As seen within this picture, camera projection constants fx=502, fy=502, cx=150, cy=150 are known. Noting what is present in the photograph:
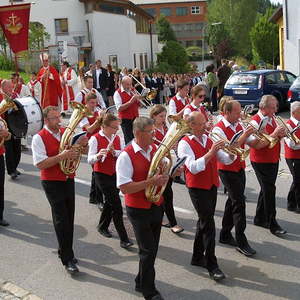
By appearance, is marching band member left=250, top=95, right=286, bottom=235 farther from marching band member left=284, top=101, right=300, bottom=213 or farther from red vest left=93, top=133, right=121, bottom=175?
red vest left=93, top=133, right=121, bottom=175

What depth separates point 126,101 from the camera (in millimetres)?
10164

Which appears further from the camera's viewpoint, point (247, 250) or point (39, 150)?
point (247, 250)

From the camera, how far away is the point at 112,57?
A: 151 ft

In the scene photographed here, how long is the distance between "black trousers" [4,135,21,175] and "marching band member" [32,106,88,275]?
14.6 ft

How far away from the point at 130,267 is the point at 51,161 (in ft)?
5.17

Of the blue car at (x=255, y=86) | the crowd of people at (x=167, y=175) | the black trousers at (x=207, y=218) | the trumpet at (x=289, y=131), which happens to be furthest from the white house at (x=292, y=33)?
the black trousers at (x=207, y=218)

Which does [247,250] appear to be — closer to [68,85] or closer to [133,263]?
[133,263]

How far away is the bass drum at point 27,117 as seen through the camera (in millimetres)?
9078

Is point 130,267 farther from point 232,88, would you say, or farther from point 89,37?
point 89,37

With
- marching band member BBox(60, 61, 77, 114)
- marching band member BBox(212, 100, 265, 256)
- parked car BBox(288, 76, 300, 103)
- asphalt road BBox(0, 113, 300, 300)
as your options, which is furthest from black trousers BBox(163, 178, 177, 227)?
marching band member BBox(60, 61, 77, 114)

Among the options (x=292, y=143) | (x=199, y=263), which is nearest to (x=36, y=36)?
(x=292, y=143)

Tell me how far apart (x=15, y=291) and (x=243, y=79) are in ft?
43.0

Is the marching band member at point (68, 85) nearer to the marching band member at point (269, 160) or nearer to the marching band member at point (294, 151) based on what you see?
the marching band member at point (294, 151)

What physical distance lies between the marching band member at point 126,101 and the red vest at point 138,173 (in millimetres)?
5319
